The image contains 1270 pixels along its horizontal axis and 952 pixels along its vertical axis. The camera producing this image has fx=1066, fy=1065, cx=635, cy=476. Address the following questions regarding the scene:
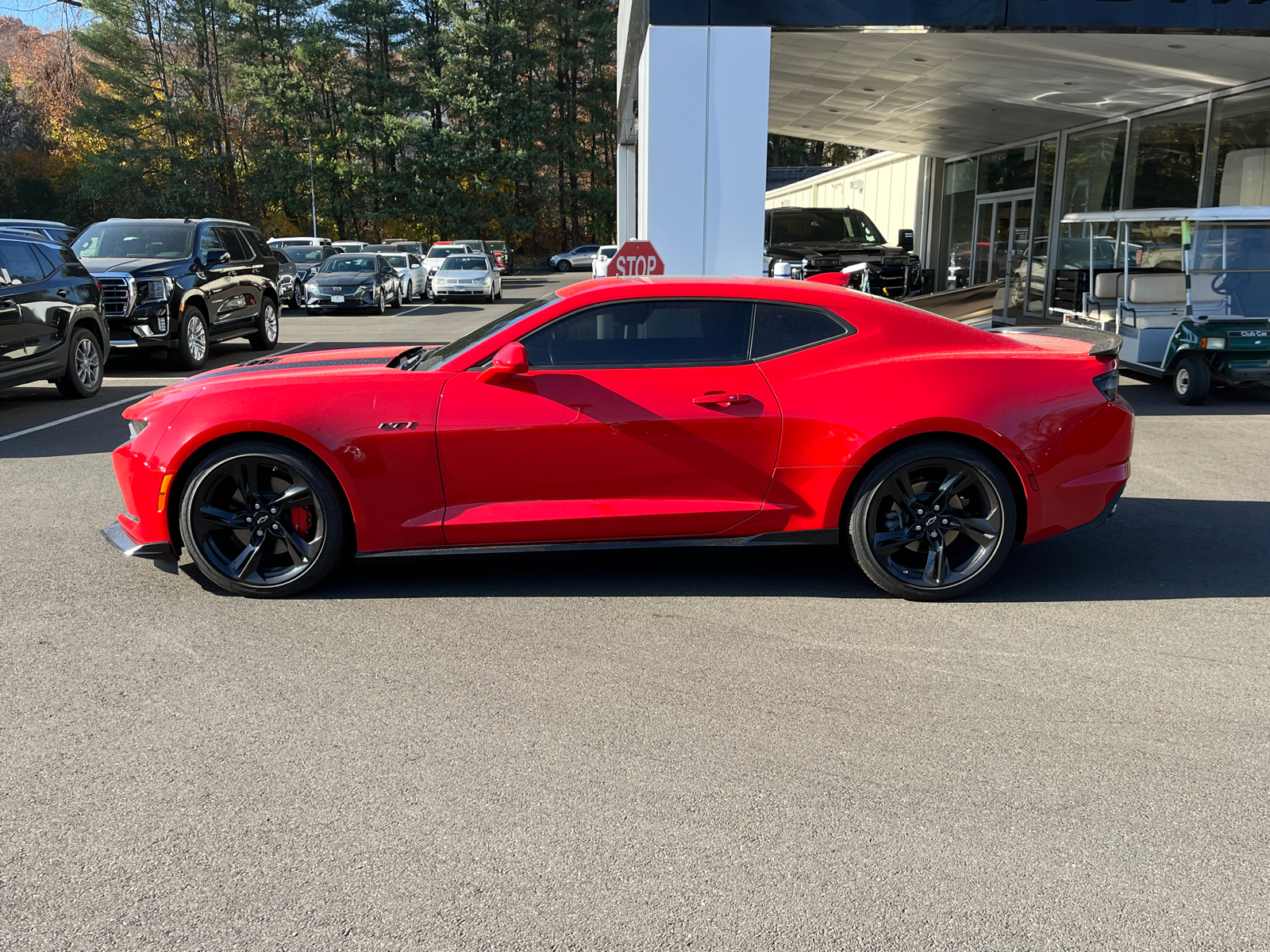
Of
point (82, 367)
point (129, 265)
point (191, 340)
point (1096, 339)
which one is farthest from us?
point (191, 340)

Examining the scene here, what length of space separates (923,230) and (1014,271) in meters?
5.62

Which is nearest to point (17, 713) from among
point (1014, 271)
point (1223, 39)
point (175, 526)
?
point (175, 526)

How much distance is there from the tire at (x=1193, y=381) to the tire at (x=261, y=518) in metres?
8.85

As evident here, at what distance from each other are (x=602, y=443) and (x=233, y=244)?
11663 mm

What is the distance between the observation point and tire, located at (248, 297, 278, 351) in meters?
15.4

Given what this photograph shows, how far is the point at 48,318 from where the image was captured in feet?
33.6

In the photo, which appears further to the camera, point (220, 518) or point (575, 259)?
point (575, 259)

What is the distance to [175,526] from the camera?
192 inches

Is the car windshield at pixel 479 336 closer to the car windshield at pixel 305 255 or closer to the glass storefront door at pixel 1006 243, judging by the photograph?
the glass storefront door at pixel 1006 243

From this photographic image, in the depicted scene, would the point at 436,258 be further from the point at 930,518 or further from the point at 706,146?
the point at 930,518

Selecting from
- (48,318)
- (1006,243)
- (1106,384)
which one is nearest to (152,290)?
(48,318)

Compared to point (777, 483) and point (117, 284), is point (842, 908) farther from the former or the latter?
point (117, 284)

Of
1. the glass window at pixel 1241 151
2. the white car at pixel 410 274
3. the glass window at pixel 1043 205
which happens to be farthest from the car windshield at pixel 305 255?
the glass window at pixel 1241 151

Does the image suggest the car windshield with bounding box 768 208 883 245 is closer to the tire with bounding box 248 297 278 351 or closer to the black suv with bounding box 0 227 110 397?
the tire with bounding box 248 297 278 351
